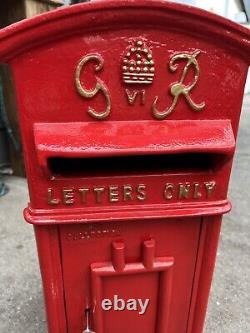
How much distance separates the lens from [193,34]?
996 mm

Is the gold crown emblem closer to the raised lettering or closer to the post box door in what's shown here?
the raised lettering

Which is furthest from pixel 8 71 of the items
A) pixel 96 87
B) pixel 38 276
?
pixel 96 87

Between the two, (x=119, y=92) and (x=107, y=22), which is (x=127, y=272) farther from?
(x=107, y=22)

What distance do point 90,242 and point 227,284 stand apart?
4.46ft

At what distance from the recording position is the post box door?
126cm

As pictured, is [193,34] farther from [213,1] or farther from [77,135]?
[213,1]

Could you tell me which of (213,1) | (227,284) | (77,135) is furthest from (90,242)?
(213,1)

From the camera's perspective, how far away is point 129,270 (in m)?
1.31

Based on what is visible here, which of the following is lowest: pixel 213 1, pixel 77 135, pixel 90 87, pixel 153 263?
pixel 153 263

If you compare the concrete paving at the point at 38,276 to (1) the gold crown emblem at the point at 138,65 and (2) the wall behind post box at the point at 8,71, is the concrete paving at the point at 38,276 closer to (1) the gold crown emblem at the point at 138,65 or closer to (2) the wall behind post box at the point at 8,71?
(2) the wall behind post box at the point at 8,71

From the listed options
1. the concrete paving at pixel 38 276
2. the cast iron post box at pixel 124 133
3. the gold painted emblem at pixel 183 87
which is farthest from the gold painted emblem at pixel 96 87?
the concrete paving at pixel 38 276

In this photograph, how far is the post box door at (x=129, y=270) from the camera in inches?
49.6

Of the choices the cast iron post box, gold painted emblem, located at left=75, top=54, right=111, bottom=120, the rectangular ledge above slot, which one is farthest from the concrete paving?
gold painted emblem, located at left=75, top=54, right=111, bottom=120

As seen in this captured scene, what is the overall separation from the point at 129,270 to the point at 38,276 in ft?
4.02
